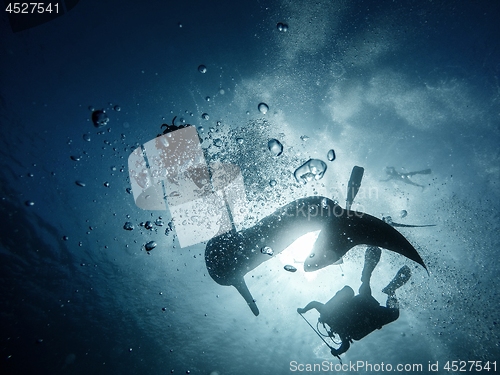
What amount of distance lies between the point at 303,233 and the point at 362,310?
157 inches

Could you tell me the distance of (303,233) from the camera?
19.8 ft

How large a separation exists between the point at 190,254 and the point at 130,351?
21.2 meters

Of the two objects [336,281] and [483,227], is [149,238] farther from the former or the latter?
[483,227]

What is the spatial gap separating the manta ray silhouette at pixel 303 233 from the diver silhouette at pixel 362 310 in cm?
177

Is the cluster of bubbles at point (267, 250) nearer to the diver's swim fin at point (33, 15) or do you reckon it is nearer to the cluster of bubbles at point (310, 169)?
the cluster of bubbles at point (310, 169)

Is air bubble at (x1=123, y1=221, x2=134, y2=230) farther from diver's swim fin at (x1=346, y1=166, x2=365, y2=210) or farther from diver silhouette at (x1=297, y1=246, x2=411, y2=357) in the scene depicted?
diver's swim fin at (x1=346, y1=166, x2=365, y2=210)

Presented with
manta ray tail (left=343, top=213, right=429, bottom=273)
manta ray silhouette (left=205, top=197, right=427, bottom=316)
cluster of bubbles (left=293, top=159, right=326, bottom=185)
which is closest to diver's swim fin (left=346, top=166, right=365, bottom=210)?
manta ray silhouette (left=205, top=197, right=427, bottom=316)

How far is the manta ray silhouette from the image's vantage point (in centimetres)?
551

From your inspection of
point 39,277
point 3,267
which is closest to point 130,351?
point 39,277

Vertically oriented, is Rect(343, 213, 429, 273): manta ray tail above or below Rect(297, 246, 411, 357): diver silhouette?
above

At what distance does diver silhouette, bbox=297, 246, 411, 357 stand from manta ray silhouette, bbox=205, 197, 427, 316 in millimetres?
1775

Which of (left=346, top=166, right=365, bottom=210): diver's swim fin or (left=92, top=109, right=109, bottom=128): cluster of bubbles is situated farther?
(left=92, top=109, right=109, bottom=128): cluster of bubbles

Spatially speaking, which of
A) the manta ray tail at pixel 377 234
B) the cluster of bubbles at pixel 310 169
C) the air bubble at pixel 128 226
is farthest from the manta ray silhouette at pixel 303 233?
the air bubble at pixel 128 226

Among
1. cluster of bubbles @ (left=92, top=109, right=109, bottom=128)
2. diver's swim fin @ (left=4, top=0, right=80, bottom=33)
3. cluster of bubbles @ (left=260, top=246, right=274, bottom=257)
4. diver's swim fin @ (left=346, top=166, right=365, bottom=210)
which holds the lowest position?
cluster of bubbles @ (left=260, top=246, right=274, bottom=257)
